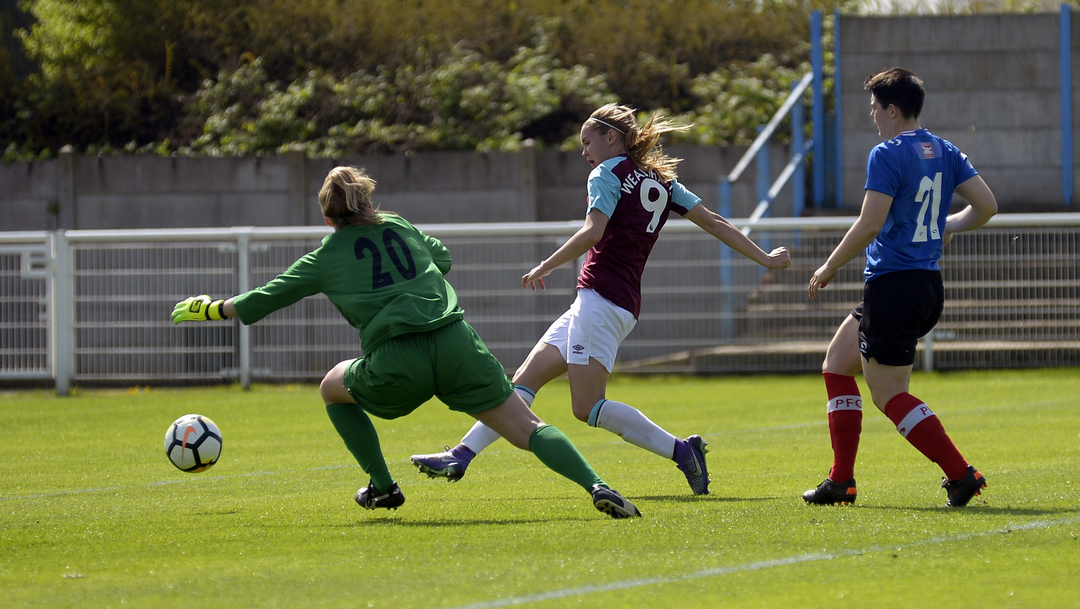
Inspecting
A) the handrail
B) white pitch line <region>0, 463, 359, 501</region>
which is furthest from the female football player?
the handrail

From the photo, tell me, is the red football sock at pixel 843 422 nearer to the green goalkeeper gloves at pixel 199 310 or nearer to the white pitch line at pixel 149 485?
the green goalkeeper gloves at pixel 199 310

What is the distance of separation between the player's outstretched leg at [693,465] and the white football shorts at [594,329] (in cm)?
50

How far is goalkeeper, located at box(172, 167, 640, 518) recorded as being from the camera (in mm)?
4930

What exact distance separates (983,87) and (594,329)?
12217mm

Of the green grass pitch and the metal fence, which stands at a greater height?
the metal fence

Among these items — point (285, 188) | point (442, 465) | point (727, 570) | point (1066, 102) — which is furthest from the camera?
point (1066, 102)

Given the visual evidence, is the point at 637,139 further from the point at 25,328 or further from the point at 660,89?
the point at 660,89

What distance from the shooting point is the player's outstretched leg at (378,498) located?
527 cm

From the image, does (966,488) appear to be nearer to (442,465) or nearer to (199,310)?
(442,465)

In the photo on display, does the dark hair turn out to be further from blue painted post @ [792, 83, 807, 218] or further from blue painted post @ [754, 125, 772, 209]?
blue painted post @ [792, 83, 807, 218]

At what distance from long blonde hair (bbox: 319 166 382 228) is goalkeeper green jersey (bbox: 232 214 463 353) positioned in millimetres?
45

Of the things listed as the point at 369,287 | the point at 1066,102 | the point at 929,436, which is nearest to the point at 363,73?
the point at 1066,102

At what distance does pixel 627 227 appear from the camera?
18.9 ft

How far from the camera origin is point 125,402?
11859 millimetres
